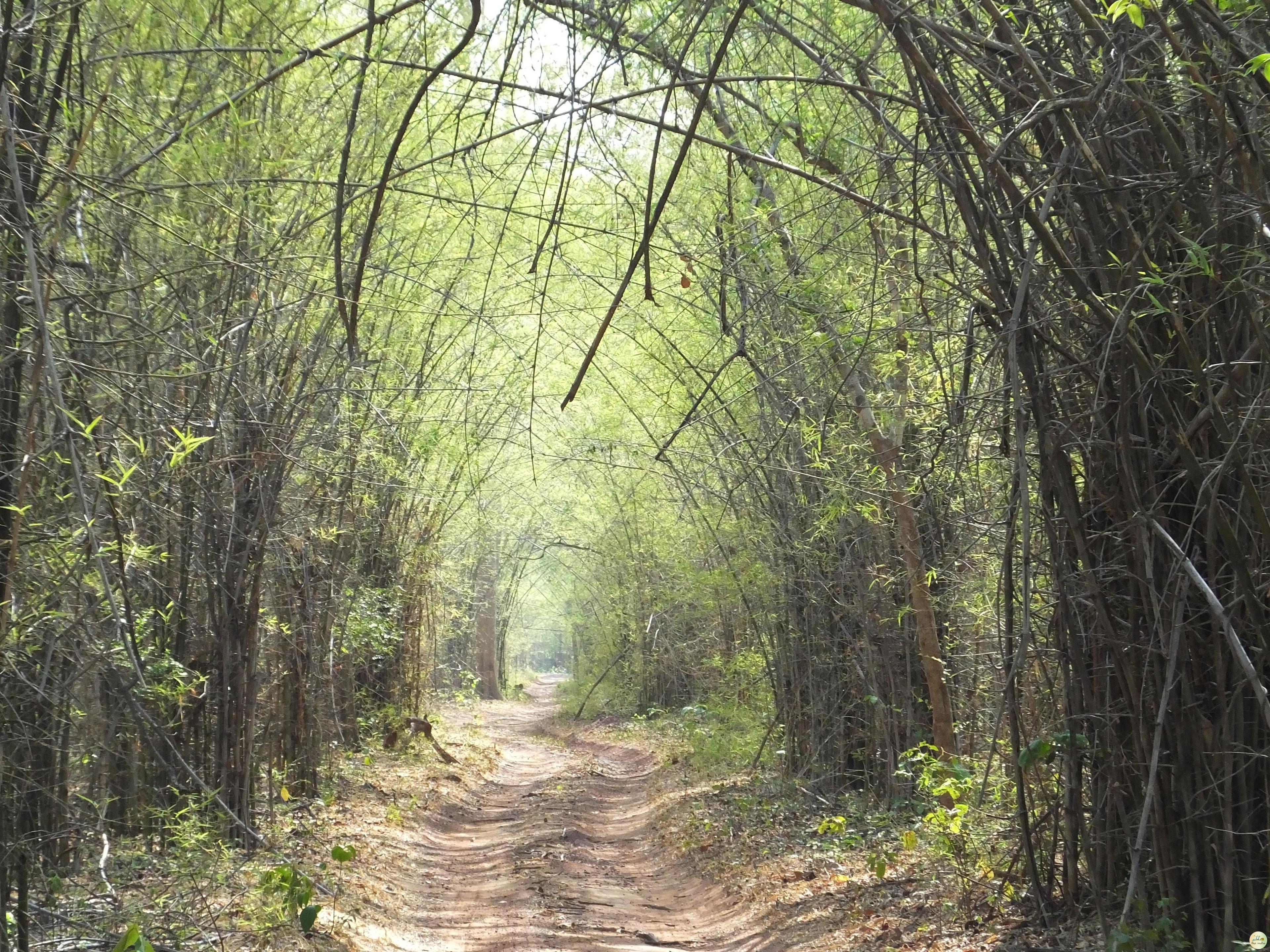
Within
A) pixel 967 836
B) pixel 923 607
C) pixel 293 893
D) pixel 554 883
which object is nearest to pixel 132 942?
pixel 293 893

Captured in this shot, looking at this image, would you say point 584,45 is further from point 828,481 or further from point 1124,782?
point 1124,782

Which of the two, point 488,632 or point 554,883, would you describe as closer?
point 554,883

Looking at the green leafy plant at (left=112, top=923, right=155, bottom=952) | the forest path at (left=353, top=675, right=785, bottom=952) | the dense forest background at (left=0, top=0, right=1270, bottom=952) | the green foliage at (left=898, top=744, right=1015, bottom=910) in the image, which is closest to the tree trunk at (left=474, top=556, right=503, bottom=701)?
the forest path at (left=353, top=675, right=785, bottom=952)

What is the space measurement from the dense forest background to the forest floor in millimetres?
451

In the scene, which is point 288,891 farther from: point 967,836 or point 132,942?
point 967,836

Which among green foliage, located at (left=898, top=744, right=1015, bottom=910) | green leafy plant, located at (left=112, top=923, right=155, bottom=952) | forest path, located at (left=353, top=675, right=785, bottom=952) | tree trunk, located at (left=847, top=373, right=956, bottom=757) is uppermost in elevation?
tree trunk, located at (left=847, top=373, right=956, bottom=757)

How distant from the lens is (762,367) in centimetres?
562

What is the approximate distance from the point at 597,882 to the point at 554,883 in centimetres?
39

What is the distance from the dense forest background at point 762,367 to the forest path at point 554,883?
1048 mm

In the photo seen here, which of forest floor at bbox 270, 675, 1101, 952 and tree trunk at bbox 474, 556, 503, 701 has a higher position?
tree trunk at bbox 474, 556, 503, 701

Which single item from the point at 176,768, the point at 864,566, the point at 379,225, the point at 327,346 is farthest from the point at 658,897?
the point at 379,225

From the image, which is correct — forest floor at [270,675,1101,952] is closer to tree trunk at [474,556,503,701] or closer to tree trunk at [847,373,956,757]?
tree trunk at [847,373,956,757]

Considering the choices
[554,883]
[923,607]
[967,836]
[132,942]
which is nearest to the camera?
[132,942]

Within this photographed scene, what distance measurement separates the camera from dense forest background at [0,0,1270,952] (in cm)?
234
